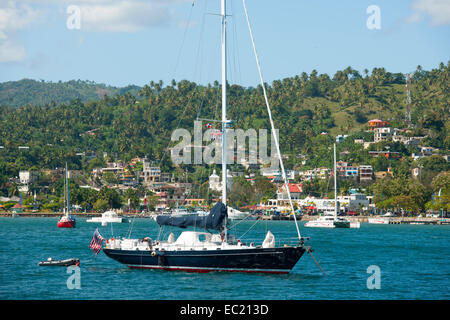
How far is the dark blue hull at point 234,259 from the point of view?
39.4 meters

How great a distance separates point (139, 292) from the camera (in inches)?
1423

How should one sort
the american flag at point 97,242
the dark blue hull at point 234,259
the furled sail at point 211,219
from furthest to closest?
the american flag at point 97,242
the furled sail at point 211,219
the dark blue hull at point 234,259

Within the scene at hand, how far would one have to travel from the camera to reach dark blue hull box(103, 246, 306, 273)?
39.4 m

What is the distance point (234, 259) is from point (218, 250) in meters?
1.04

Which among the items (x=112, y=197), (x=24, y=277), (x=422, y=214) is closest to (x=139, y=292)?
(x=24, y=277)

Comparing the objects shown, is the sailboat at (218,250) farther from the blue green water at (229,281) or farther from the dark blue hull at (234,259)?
the blue green water at (229,281)

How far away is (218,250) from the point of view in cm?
3959
